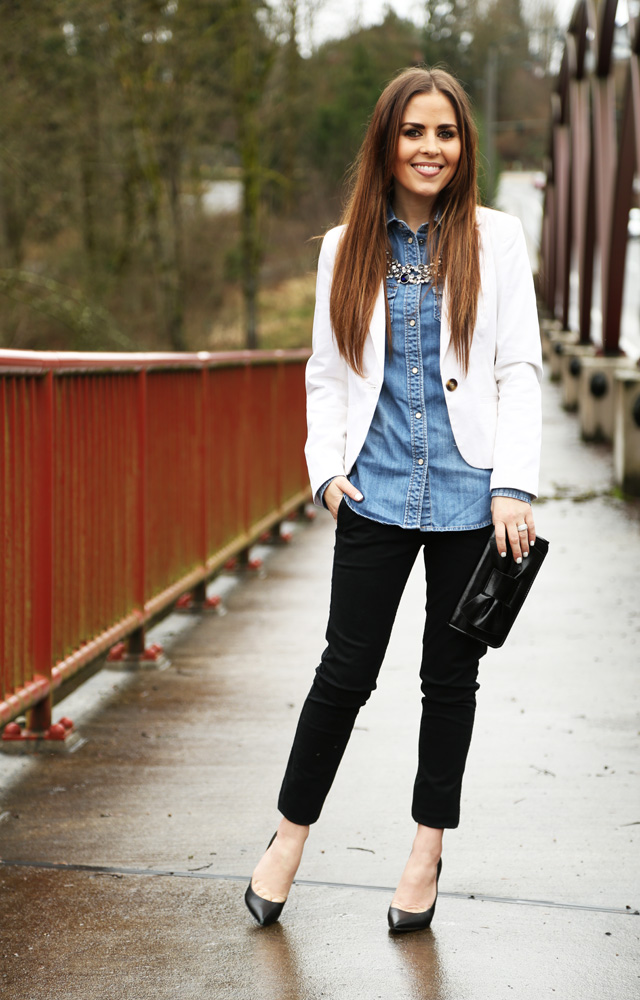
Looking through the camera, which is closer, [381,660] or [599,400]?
[381,660]

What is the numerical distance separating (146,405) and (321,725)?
3.01 m

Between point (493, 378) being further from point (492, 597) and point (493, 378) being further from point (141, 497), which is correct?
point (141, 497)

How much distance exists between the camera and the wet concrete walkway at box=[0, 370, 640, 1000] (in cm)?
297

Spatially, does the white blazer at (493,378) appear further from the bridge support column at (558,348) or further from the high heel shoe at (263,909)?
the bridge support column at (558,348)

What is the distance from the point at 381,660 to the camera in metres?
3.18

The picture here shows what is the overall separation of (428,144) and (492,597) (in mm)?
1026

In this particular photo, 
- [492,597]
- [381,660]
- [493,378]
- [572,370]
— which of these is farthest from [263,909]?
[572,370]

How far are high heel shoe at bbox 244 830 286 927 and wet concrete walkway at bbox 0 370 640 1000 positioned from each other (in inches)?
2.1

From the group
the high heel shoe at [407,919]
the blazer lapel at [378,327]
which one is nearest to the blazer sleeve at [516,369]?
the blazer lapel at [378,327]

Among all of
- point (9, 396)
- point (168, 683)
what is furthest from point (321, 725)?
point (168, 683)

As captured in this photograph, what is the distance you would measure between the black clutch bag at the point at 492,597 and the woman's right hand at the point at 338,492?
0.32m

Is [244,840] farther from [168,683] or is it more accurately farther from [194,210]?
[194,210]

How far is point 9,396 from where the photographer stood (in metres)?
4.17

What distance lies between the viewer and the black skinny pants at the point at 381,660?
3109 mm
